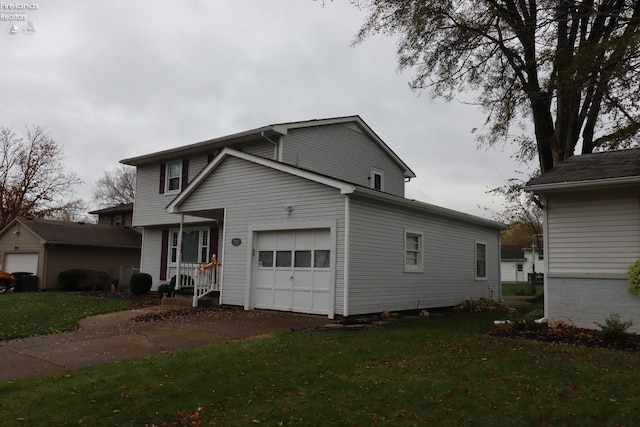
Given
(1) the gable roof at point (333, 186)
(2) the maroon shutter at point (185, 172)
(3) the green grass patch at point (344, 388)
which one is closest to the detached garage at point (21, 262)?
(2) the maroon shutter at point (185, 172)

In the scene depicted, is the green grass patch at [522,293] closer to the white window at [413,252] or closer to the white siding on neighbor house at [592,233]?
the white window at [413,252]

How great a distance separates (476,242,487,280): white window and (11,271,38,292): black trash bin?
20.4 metres

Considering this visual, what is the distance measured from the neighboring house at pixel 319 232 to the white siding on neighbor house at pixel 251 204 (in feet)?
0.10

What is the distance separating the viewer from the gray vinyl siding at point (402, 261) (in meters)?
12.1

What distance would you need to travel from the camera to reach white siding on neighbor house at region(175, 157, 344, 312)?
12266 millimetres

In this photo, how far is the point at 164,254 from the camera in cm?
2147

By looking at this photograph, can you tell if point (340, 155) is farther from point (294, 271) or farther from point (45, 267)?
point (45, 267)

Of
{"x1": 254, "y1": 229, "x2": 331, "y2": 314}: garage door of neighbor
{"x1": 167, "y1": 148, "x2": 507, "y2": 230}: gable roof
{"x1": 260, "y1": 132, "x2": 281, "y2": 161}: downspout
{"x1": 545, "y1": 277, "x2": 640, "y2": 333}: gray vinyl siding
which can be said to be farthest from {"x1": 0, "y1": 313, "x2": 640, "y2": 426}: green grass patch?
{"x1": 260, "y1": 132, "x2": 281, "y2": 161}: downspout

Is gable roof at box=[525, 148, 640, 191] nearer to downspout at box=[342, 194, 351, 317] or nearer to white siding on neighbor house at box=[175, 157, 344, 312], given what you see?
downspout at box=[342, 194, 351, 317]

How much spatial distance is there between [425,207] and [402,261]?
73.9 inches

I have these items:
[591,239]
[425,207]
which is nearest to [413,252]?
[425,207]

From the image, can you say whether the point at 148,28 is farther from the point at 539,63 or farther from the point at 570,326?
the point at 570,326

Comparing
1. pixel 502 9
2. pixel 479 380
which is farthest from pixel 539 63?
pixel 479 380

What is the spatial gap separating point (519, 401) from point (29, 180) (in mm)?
39029
